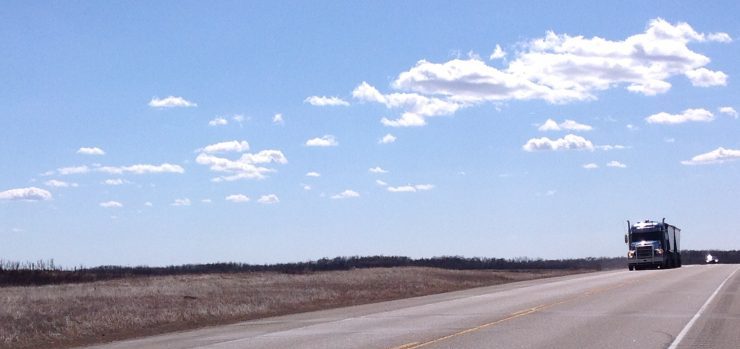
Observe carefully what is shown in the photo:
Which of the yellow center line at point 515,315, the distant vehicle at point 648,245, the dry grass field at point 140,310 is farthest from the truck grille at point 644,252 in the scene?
the yellow center line at point 515,315

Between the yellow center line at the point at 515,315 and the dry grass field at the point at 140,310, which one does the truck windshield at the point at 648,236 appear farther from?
the yellow center line at the point at 515,315

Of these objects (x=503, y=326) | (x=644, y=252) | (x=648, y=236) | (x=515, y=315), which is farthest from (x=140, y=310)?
(x=648, y=236)

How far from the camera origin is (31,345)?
2314 cm

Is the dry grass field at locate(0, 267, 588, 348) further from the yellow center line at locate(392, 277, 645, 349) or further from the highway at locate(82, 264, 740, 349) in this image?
the yellow center line at locate(392, 277, 645, 349)

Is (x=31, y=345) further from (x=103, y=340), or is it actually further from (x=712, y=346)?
(x=712, y=346)

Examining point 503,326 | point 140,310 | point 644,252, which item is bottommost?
point 503,326

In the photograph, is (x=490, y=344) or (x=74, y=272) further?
(x=74, y=272)

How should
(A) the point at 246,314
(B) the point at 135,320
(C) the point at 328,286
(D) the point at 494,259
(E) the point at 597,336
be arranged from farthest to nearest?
(D) the point at 494,259, (C) the point at 328,286, (A) the point at 246,314, (B) the point at 135,320, (E) the point at 597,336

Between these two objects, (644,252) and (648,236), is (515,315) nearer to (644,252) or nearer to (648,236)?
(644,252)

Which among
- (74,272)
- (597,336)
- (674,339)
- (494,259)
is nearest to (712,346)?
(674,339)

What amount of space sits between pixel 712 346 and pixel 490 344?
4033mm

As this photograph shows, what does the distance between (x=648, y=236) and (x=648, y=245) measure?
2.51ft

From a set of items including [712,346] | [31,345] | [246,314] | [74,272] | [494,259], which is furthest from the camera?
[494,259]

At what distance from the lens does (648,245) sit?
6850 cm
